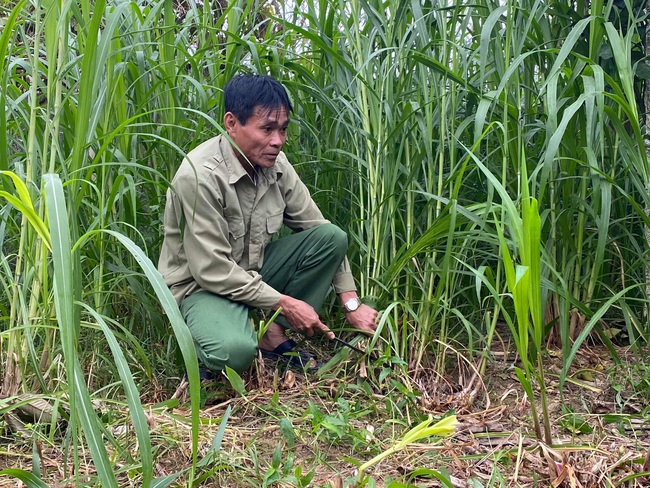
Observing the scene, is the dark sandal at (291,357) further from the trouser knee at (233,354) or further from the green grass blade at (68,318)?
the green grass blade at (68,318)

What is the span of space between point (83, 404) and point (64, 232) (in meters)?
0.26

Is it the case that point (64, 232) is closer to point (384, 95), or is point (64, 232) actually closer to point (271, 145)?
point (271, 145)

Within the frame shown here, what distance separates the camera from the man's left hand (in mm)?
2234

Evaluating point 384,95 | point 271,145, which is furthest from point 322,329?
point 384,95

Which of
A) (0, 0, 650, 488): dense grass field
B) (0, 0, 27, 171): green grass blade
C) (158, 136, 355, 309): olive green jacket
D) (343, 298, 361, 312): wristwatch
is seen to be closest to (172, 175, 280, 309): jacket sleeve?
(158, 136, 355, 309): olive green jacket

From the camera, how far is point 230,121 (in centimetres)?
229

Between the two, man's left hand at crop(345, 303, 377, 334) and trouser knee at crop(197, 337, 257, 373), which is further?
man's left hand at crop(345, 303, 377, 334)

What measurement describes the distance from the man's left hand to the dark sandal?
179mm

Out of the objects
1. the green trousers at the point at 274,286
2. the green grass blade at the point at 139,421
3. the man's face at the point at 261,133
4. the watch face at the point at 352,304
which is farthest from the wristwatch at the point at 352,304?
the green grass blade at the point at 139,421

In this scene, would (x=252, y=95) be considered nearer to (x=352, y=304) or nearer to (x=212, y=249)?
(x=212, y=249)

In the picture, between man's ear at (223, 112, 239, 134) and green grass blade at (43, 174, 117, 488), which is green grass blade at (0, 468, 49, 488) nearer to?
green grass blade at (43, 174, 117, 488)

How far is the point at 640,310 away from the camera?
2420 millimetres

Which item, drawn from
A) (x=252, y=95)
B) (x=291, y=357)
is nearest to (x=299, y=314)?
(x=291, y=357)

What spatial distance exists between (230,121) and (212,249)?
40 centimetres
